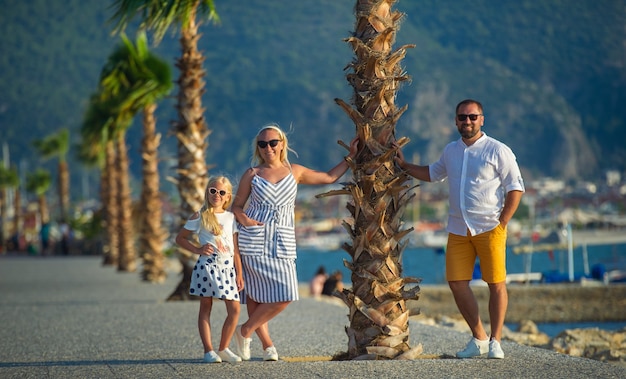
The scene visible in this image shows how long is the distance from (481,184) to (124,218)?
23.0 m

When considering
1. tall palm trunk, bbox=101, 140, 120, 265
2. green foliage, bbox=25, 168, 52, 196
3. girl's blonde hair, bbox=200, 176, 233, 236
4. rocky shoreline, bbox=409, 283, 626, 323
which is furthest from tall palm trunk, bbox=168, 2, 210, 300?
green foliage, bbox=25, 168, 52, 196

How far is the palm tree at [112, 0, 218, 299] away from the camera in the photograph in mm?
15656

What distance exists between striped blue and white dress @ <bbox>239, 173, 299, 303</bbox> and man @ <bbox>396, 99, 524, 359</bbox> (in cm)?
124

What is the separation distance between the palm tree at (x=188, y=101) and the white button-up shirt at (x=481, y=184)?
8.48 m

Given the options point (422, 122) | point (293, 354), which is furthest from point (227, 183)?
point (422, 122)

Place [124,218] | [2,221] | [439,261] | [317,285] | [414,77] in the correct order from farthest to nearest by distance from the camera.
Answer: [439,261], [414,77], [2,221], [124,218], [317,285]

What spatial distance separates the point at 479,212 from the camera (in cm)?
791

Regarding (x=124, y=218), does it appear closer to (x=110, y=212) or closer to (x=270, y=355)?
(x=110, y=212)

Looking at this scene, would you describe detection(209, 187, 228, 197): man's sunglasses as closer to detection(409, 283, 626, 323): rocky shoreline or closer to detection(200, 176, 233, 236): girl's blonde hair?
detection(200, 176, 233, 236): girl's blonde hair

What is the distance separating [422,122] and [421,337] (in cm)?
13017

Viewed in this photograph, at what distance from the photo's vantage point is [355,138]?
8.22 metres

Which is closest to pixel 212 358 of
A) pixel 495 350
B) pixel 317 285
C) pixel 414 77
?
pixel 495 350

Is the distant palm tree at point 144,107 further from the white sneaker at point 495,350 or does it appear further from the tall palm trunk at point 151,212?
the white sneaker at point 495,350

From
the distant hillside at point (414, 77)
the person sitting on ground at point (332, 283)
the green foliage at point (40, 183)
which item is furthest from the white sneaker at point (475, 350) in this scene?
the green foliage at point (40, 183)
